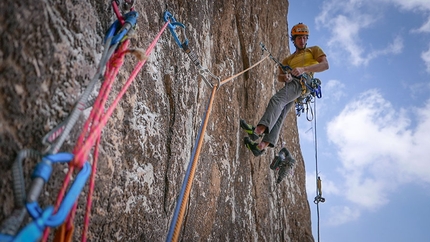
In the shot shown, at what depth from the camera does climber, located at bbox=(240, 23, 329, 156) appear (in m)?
3.91

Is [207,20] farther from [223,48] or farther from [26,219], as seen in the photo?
[26,219]

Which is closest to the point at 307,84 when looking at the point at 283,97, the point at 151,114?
the point at 283,97

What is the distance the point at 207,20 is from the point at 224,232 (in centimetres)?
254

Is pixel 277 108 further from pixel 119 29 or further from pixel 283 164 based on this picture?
pixel 119 29

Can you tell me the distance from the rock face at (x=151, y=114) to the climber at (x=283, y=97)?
22cm

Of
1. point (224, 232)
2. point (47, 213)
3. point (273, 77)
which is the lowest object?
point (47, 213)

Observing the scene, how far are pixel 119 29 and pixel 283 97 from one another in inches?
114

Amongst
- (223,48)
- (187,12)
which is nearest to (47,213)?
(187,12)

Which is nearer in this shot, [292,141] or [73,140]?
[73,140]

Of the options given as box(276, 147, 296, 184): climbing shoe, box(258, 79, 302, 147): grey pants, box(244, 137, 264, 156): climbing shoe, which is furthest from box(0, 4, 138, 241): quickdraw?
box(276, 147, 296, 184): climbing shoe

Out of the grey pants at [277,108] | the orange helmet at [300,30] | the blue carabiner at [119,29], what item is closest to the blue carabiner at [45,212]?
the blue carabiner at [119,29]

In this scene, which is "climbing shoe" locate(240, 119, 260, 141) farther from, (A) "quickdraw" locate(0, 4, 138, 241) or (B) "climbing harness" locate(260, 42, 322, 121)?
(A) "quickdraw" locate(0, 4, 138, 241)

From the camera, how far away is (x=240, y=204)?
148 inches

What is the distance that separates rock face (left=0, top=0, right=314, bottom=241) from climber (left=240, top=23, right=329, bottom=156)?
223 mm
